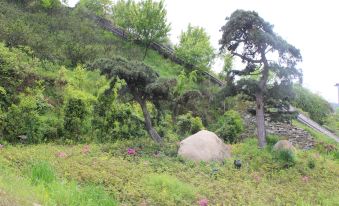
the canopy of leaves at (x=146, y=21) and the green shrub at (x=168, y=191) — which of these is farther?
the canopy of leaves at (x=146, y=21)

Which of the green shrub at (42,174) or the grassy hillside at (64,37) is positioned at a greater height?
the grassy hillside at (64,37)

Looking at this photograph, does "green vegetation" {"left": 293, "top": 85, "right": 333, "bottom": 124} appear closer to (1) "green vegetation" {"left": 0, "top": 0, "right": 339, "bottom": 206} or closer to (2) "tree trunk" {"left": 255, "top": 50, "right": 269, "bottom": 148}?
(1) "green vegetation" {"left": 0, "top": 0, "right": 339, "bottom": 206}

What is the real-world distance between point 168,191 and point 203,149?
13.6ft

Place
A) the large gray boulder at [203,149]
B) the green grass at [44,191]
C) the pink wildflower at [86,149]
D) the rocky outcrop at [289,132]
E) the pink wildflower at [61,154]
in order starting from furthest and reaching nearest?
the rocky outcrop at [289,132], the large gray boulder at [203,149], the pink wildflower at [86,149], the pink wildflower at [61,154], the green grass at [44,191]

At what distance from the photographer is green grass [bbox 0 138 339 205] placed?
7.48m

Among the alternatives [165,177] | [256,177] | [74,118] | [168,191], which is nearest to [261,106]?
[256,177]

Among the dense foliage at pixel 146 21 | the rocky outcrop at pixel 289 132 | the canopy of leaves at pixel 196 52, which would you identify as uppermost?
the dense foliage at pixel 146 21

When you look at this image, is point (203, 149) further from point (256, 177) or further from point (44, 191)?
point (44, 191)

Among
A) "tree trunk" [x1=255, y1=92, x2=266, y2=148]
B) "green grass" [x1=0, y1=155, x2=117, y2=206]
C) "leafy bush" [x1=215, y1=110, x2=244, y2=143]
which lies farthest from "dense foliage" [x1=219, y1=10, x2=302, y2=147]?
"green grass" [x1=0, y1=155, x2=117, y2=206]

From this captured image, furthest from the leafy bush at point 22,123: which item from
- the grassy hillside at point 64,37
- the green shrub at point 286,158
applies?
the green shrub at point 286,158

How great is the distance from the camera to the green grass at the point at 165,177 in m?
7.48

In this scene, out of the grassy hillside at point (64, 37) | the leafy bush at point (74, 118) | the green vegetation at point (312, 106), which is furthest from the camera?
the green vegetation at point (312, 106)

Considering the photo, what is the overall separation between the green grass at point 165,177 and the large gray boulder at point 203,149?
37cm

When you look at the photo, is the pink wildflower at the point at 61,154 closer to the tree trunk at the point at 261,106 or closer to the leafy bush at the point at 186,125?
the tree trunk at the point at 261,106
